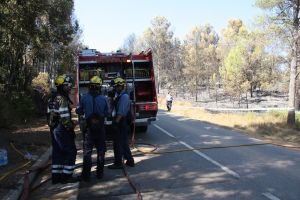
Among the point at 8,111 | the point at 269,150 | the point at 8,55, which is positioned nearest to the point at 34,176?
the point at 269,150

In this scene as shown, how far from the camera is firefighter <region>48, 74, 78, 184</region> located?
891cm

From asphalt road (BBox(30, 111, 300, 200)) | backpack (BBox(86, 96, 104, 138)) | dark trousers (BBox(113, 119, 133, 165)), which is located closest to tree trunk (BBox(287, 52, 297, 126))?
asphalt road (BBox(30, 111, 300, 200))

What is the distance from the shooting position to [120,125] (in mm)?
10703

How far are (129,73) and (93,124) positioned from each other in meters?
7.32

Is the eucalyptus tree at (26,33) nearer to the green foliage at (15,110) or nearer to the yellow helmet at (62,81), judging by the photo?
the green foliage at (15,110)

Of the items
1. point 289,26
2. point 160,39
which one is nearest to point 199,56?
point 160,39

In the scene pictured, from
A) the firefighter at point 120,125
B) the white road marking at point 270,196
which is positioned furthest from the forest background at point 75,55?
the white road marking at point 270,196

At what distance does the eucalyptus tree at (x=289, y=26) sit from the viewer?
980 inches

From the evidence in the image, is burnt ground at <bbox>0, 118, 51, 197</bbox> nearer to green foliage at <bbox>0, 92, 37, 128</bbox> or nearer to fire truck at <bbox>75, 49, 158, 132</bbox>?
green foliage at <bbox>0, 92, 37, 128</bbox>

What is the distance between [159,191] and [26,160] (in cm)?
457

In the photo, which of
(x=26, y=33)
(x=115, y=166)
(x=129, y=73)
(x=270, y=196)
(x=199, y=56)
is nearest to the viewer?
(x=270, y=196)

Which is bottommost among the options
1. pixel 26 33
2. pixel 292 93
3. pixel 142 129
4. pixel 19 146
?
pixel 19 146

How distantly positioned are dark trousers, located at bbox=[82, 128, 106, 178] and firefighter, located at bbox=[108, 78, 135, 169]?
1.08 meters

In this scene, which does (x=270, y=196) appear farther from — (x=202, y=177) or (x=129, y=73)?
(x=129, y=73)
